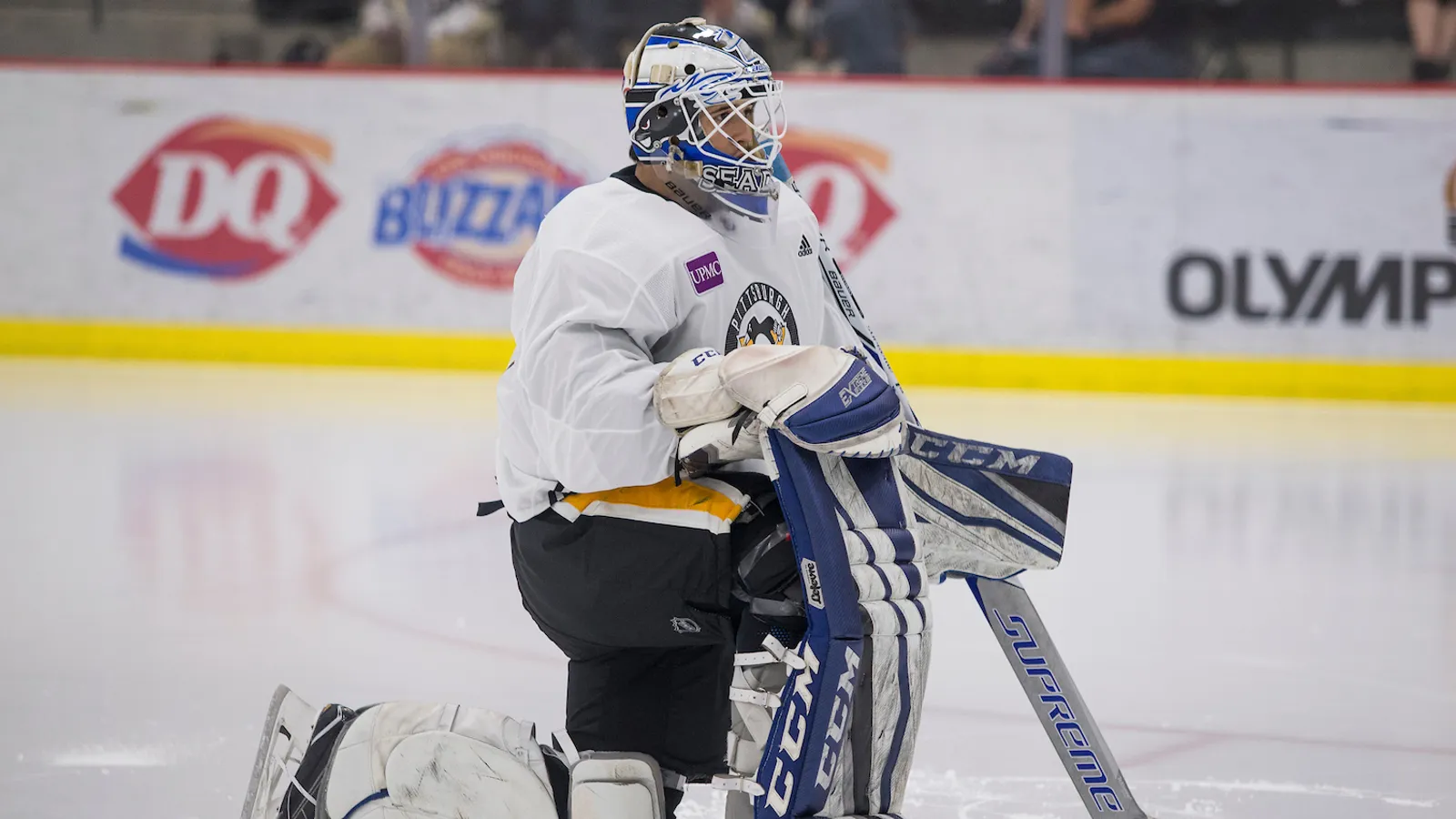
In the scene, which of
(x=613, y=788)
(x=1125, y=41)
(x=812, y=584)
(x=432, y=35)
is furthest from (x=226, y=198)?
(x=812, y=584)

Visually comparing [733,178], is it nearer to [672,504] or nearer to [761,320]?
[761,320]

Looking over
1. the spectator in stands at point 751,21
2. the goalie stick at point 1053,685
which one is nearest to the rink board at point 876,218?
the spectator in stands at point 751,21

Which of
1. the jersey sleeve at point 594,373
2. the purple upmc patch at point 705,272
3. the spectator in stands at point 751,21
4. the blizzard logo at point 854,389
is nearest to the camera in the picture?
the blizzard logo at point 854,389

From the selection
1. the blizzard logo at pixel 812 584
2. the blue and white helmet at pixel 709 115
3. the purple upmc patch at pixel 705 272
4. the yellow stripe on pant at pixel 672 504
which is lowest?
the blizzard logo at pixel 812 584

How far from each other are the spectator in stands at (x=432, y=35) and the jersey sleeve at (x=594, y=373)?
6006 mm

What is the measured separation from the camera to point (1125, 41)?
23.3ft

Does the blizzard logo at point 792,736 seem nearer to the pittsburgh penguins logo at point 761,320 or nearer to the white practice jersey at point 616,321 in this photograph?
the white practice jersey at point 616,321

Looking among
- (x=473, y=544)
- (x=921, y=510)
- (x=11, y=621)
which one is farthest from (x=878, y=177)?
(x=921, y=510)

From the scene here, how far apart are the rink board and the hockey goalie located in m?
5.21

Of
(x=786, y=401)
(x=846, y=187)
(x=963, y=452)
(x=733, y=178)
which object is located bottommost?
(x=846, y=187)

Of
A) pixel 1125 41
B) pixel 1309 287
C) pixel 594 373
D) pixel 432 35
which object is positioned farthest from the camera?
pixel 432 35

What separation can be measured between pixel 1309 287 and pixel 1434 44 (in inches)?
44.1

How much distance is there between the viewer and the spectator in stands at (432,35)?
7559 mm

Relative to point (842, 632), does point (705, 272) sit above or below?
above
